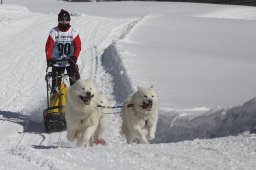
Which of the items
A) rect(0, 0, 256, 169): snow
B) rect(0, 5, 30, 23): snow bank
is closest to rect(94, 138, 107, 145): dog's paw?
rect(0, 0, 256, 169): snow

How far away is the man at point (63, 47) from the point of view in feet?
31.1

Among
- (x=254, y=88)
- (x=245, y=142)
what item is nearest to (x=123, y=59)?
(x=254, y=88)

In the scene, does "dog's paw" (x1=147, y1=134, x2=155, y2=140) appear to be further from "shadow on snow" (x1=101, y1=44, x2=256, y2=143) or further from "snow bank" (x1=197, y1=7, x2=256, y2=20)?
"snow bank" (x1=197, y1=7, x2=256, y2=20)

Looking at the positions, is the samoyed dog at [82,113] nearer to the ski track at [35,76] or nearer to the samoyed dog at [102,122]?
the samoyed dog at [102,122]

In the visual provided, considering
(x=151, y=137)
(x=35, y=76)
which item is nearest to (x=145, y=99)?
(x=151, y=137)

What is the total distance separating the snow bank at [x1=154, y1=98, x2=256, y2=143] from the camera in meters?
7.38

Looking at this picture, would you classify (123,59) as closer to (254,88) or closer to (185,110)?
(254,88)

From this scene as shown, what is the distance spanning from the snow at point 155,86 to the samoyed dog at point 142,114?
47 centimetres

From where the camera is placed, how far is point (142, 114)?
7652 millimetres

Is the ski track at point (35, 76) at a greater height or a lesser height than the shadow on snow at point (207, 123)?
lesser

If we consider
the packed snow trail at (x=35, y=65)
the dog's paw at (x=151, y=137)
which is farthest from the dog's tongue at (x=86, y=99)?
the packed snow trail at (x=35, y=65)

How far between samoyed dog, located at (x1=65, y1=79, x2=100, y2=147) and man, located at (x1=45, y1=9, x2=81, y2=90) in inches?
74.6

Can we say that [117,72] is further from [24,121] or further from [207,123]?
[207,123]

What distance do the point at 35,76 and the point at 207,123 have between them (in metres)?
6.96
